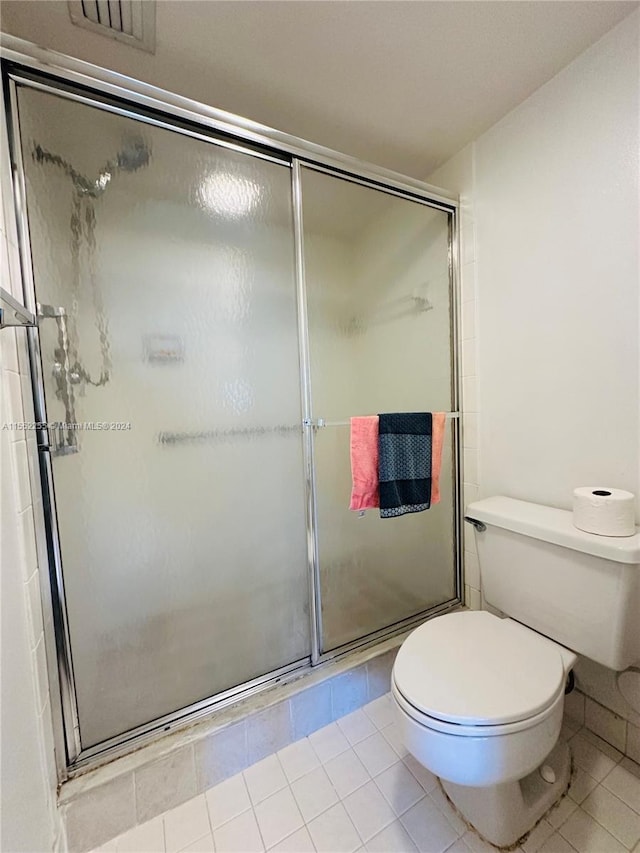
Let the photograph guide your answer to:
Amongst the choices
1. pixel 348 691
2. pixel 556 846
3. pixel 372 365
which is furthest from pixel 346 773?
pixel 372 365

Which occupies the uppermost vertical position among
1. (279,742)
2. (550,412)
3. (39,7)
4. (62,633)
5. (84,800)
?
(39,7)

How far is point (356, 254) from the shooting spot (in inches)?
55.9

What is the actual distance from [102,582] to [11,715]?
376 millimetres

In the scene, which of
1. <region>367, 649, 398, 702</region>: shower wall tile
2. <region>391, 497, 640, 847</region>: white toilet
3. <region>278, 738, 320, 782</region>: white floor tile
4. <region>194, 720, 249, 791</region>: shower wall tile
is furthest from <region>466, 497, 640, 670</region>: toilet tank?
<region>194, 720, 249, 791</region>: shower wall tile

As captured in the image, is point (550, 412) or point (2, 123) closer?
point (2, 123)

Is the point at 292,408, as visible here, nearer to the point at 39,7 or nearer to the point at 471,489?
the point at 471,489

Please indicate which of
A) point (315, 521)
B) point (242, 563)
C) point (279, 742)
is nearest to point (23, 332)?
point (242, 563)

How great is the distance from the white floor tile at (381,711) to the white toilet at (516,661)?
0.28 meters

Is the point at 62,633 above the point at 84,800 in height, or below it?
above

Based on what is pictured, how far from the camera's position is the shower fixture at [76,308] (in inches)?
38.3

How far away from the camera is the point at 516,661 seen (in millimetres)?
953

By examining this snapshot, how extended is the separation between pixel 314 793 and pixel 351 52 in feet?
Answer: 7.29

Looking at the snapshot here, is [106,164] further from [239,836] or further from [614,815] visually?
[614,815]

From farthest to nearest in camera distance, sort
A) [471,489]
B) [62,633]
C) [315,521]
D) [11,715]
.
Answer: [471,489]
[315,521]
[62,633]
[11,715]
